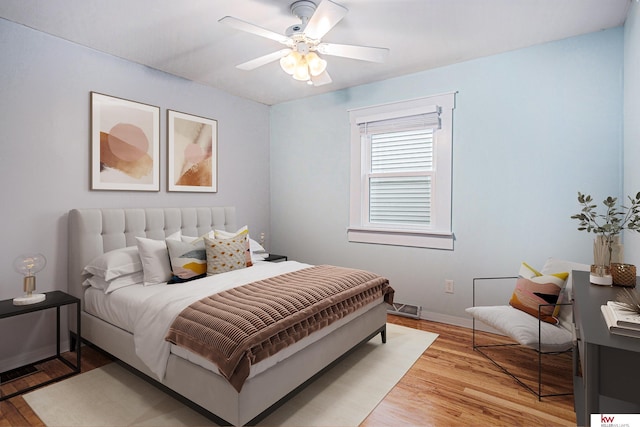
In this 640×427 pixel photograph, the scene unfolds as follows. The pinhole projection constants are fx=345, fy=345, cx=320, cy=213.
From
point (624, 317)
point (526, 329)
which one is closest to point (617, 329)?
point (624, 317)

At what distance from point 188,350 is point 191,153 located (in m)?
2.50

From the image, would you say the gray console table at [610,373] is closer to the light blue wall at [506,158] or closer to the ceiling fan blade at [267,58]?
the light blue wall at [506,158]

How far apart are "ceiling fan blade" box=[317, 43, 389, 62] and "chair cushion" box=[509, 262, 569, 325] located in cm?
204

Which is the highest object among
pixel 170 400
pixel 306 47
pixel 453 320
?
pixel 306 47

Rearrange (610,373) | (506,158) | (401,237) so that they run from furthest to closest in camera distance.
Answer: (401,237)
(506,158)
(610,373)

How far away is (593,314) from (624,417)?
37 cm

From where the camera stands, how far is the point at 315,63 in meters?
2.47

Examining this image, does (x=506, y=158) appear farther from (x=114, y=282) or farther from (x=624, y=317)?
(x=114, y=282)

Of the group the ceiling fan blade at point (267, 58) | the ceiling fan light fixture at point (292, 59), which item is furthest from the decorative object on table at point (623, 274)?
the ceiling fan blade at point (267, 58)

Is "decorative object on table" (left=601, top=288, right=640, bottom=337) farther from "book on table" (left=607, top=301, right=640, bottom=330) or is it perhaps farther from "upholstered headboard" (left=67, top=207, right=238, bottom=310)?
"upholstered headboard" (left=67, top=207, right=238, bottom=310)

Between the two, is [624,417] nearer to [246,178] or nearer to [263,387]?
[263,387]

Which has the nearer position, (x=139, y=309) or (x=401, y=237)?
(x=139, y=309)

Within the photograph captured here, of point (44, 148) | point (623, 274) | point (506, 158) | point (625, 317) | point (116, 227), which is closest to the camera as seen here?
point (625, 317)

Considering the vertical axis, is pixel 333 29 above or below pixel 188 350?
above
